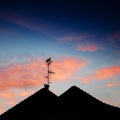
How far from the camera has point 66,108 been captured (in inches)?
784

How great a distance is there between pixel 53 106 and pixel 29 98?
2.68 metres

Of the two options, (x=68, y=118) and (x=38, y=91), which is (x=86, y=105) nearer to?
(x=68, y=118)

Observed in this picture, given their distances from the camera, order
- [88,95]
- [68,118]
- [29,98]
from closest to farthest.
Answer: [68,118] < [88,95] < [29,98]

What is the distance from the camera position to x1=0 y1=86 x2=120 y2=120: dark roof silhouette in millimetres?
19984

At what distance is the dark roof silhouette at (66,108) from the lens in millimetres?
19984

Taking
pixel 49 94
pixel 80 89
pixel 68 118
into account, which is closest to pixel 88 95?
pixel 80 89

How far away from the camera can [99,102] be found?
2089cm

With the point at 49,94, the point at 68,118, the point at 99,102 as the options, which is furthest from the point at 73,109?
the point at 49,94

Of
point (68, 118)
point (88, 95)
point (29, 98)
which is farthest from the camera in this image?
point (29, 98)

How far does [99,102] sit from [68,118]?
105 inches

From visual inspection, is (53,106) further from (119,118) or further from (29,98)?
(119,118)

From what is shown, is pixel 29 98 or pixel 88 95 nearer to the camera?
pixel 88 95

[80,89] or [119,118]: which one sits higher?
[80,89]

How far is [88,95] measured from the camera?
21.2m
